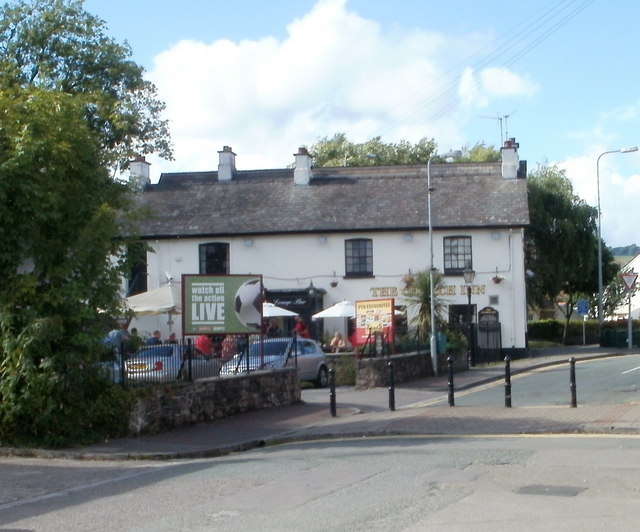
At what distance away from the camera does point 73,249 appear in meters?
16.0

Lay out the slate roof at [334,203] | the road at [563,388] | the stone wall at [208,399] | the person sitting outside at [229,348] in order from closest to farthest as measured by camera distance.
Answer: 1. the stone wall at [208,399]
2. the person sitting outside at [229,348]
3. the road at [563,388]
4. the slate roof at [334,203]

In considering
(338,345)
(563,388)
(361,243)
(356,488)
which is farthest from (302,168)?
(356,488)

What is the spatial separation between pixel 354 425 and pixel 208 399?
9.75ft

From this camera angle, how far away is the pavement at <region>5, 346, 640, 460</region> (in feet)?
50.0

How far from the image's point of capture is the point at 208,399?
1869cm

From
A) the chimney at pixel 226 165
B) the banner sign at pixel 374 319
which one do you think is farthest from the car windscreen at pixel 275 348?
the chimney at pixel 226 165

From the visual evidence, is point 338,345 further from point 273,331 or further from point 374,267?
point 374,267

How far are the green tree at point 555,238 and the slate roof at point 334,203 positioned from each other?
7029 millimetres

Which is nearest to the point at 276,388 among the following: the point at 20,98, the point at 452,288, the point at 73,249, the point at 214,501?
the point at 73,249

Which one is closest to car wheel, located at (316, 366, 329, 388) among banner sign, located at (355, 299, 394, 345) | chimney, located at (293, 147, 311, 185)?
banner sign, located at (355, 299, 394, 345)

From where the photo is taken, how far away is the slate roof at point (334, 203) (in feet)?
134

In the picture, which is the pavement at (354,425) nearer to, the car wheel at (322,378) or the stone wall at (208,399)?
the stone wall at (208,399)

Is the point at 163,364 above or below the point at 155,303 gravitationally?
below

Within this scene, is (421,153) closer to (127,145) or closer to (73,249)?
(127,145)
